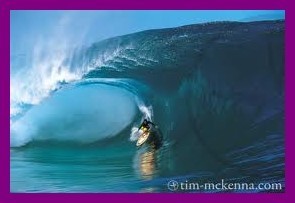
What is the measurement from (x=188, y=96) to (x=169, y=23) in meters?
0.50

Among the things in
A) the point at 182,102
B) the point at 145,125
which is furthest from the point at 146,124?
the point at 182,102

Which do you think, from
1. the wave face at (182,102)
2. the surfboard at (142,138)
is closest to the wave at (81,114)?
the wave face at (182,102)

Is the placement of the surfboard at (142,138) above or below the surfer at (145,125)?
below

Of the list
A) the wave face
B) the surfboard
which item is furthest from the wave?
the surfboard

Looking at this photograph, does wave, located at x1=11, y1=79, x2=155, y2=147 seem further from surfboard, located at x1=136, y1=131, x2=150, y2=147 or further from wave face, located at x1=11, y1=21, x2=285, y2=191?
surfboard, located at x1=136, y1=131, x2=150, y2=147

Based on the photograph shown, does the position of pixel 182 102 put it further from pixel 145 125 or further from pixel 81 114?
pixel 81 114

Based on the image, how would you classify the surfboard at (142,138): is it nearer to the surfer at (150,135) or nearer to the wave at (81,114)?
the surfer at (150,135)

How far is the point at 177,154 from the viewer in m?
3.20

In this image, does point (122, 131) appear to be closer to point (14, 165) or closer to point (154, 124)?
point (154, 124)

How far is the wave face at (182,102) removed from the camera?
10.4ft

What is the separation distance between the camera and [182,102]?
10.6 feet

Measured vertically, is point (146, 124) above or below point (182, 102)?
below

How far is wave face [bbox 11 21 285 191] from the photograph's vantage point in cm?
318

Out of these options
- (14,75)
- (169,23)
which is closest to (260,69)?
(169,23)
